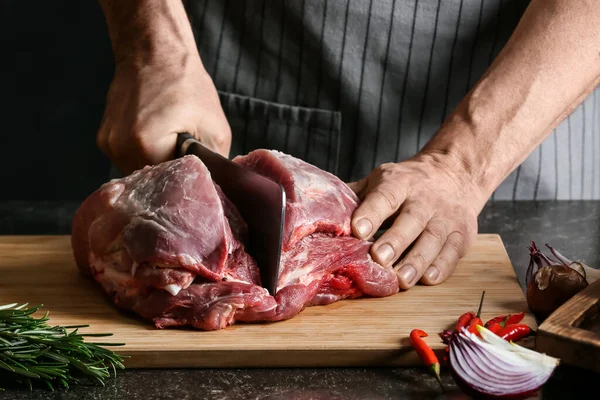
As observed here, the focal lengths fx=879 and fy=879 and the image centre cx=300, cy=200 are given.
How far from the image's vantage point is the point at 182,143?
9.66 feet

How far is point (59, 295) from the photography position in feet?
8.38

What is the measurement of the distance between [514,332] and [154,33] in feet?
6.32

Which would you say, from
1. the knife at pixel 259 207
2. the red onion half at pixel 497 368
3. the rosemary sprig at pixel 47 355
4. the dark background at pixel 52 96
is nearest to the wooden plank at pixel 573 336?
the red onion half at pixel 497 368

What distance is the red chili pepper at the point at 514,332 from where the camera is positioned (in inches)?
85.3

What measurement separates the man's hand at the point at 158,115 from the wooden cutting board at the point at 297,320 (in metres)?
0.43

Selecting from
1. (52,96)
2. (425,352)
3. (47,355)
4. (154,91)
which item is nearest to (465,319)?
(425,352)

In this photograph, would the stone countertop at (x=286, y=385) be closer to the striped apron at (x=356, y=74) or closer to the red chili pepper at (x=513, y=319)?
the red chili pepper at (x=513, y=319)

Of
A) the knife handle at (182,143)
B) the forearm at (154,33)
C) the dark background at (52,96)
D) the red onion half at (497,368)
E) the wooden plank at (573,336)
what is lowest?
the dark background at (52,96)

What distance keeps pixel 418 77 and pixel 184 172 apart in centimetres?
149

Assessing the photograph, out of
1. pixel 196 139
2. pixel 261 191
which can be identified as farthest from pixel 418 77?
pixel 261 191

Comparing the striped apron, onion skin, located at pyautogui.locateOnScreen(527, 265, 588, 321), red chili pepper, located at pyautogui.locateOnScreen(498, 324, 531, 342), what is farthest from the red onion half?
the striped apron

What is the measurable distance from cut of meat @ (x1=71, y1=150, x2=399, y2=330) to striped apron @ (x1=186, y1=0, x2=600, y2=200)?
40.9 inches

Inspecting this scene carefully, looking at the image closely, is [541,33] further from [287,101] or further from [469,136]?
[287,101]

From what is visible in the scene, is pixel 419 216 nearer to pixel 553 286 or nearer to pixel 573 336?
pixel 553 286
